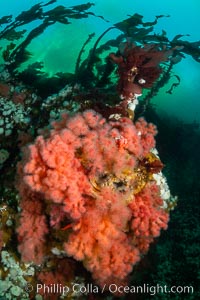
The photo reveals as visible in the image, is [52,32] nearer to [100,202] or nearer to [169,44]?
[169,44]

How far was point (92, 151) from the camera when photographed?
12.3 ft

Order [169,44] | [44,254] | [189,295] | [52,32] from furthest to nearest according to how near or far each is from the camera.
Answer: [52,32], [169,44], [189,295], [44,254]

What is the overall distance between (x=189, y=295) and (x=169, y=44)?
217 inches

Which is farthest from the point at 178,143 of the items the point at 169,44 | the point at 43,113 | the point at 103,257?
the point at 103,257

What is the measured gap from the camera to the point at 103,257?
398 centimetres

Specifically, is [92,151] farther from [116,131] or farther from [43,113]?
[43,113]

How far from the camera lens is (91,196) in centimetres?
386

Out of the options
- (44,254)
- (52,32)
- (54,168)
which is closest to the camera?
(54,168)

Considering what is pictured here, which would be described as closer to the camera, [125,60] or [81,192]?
[81,192]

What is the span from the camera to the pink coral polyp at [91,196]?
3609mm

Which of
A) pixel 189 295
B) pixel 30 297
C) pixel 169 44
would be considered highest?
pixel 169 44

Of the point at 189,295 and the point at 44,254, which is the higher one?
the point at 44,254

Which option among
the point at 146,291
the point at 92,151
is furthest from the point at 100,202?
the point at 146,291

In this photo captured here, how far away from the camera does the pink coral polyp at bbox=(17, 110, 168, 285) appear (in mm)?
3609
